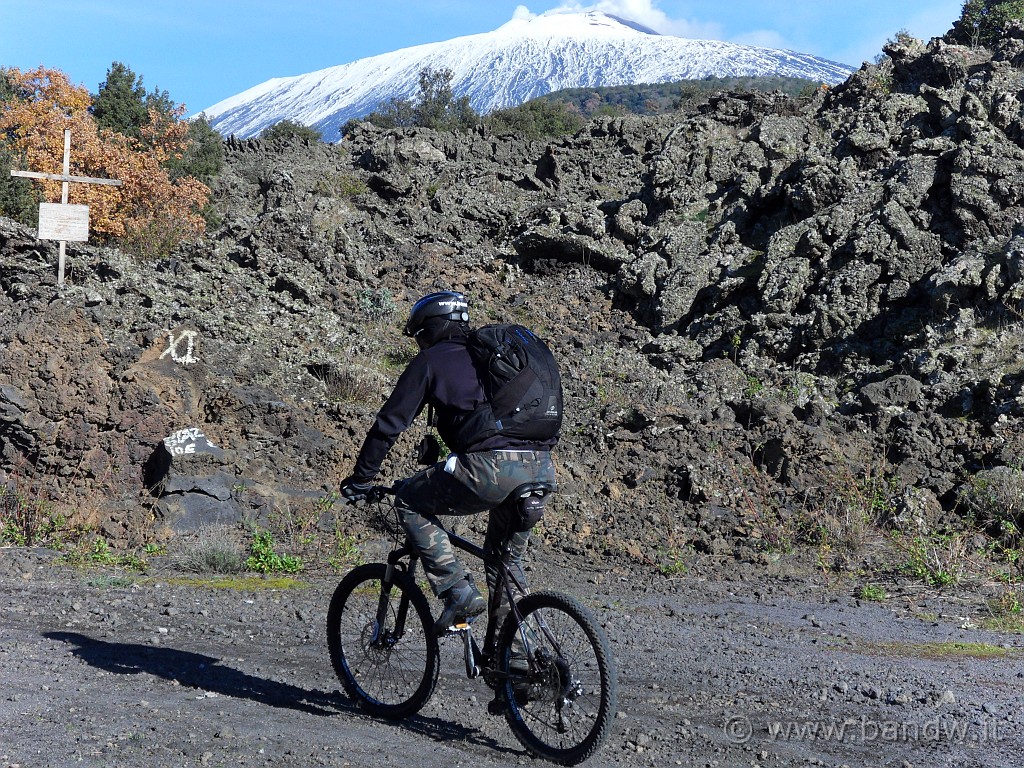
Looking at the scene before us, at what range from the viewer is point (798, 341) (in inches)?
495

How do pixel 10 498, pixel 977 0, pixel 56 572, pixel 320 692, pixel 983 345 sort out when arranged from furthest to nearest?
pixel 977 0 → pixel 983 345 → pixel 10 498 → pixel 56 572 → pixel 320 692

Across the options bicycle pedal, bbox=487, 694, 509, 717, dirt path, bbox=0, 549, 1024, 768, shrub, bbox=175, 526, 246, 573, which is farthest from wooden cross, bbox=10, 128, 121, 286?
bicycle pedal, bbox=487, 694, 509, 717

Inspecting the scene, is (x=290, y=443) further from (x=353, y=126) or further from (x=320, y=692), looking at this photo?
(x=353, y=126)

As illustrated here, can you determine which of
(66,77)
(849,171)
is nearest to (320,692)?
(849,171)

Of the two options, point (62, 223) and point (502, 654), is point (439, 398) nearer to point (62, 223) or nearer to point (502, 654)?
point (502, 654)

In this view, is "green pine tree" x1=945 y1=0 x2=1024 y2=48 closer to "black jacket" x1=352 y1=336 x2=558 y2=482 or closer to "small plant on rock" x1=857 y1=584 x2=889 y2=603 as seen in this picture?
"small plant on rock" x1=857 y1=584 x2=889 y2=603

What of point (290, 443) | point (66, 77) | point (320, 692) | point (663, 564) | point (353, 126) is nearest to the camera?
point (320, 692)

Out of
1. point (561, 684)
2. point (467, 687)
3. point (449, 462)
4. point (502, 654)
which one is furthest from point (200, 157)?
point (561, 684)

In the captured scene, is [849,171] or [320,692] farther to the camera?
[849,171]

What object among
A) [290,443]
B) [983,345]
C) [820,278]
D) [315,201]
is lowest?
[290,443]

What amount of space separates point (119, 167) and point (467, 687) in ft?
55.1

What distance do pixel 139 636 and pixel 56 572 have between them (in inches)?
81.4

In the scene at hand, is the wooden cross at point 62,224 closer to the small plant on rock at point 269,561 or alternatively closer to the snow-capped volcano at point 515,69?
the small plant on rock at point 269,561

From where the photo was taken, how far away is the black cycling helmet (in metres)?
3.77
